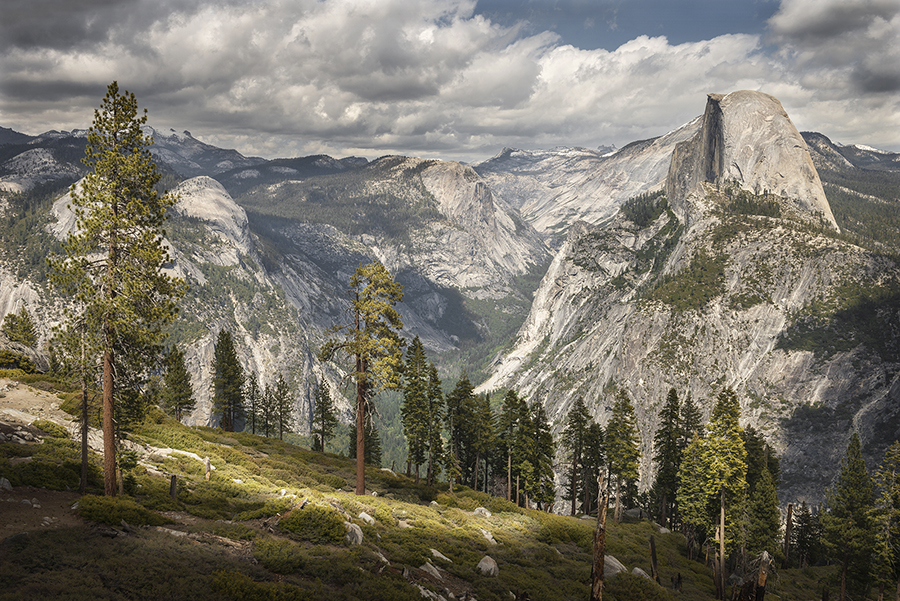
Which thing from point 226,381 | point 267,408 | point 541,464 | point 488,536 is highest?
point 226,381

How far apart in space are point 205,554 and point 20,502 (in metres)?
9.42

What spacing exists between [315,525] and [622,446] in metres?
53.2

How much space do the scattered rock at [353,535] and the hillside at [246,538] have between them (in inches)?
10.4

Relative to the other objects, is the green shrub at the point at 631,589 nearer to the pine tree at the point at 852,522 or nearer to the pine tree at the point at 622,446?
the pine tree at the point at 852,522

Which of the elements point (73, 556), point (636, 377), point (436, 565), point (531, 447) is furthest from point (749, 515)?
point (636, 377)

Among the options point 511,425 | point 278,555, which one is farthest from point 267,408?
point 278,555

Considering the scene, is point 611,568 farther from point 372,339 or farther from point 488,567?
point 372,339

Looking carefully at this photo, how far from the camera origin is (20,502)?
19.1 meters

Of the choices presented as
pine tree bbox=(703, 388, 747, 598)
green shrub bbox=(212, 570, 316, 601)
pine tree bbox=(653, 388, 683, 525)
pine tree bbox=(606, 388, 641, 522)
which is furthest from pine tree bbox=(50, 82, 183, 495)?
pine tree bbox=(653, 388, 683, 525)

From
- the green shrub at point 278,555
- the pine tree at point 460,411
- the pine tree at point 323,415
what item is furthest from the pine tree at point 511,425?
the green shrub at point 278,555

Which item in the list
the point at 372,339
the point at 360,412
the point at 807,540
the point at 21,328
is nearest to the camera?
the point at 372,339

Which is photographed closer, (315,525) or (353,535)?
(315,525)

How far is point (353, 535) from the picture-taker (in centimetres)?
2211

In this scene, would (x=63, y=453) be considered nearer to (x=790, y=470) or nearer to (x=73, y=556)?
(x=73, y=556)
